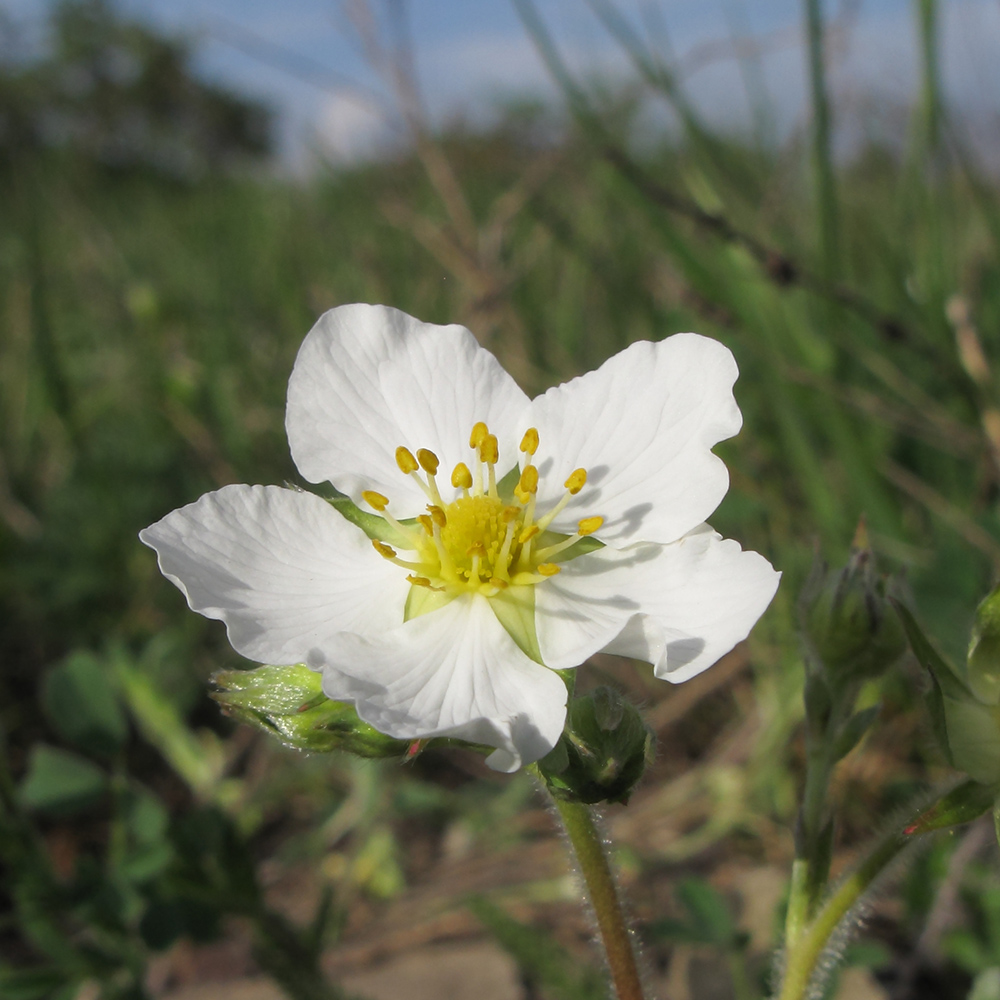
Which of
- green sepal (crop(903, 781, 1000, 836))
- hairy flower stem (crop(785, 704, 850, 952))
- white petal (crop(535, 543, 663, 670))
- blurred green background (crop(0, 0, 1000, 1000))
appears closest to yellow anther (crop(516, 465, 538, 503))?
white petal (crop(535, 543, 663, 670))

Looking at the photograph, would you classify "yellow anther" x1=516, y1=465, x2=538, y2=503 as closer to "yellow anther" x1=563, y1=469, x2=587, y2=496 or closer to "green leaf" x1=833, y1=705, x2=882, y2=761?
"yellow anther" x1=563, y1=469, x2=587, y2=496

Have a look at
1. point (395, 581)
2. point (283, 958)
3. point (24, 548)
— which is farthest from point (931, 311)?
point (24, 548)

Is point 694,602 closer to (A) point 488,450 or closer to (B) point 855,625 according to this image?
(B) point 855,625

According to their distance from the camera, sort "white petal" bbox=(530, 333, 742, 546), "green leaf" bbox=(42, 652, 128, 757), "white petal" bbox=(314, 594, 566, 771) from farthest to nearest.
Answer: "green leaf" bbox=(42, 652, 128, 757)
"white petal" bbox=(530, 333, 742, 546)
"white petal" bbox=(314, 594, 566, 771)

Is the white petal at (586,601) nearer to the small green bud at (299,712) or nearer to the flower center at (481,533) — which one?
the flower center at (481,533)

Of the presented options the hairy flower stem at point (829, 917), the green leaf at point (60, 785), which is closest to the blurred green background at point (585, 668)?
the green leaf at point (60, 785)

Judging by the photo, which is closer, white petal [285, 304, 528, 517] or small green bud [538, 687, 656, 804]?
small green bud [538, 687, 656, 804]

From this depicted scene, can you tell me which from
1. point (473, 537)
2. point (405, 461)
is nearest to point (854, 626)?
point (473, 537)
